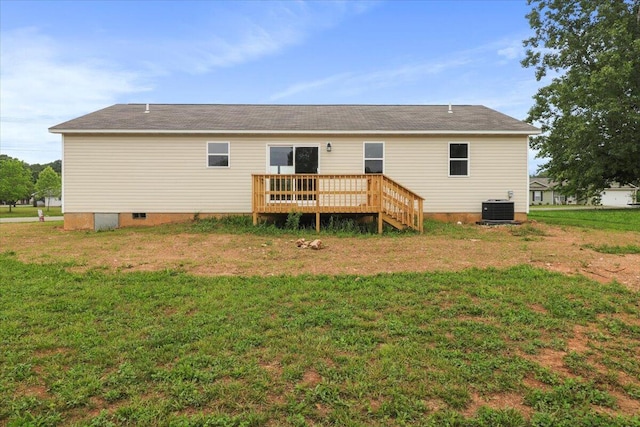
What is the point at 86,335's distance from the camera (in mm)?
3434

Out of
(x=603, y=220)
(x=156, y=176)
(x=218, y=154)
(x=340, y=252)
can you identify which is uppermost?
(x=218, y=154)

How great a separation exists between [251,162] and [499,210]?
26.3ft

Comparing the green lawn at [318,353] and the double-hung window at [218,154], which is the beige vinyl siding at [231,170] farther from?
the green lawn at [318,353]

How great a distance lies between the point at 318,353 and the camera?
3057 millimetres

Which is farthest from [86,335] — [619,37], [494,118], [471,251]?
[619,37]

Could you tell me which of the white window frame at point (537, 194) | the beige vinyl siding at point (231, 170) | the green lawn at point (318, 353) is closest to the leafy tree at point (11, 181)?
the beige vinyl siding at point (231, 170)

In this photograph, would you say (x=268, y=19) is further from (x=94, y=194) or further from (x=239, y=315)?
(x=239, y=315)

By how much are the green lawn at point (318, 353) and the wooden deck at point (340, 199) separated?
487 cm

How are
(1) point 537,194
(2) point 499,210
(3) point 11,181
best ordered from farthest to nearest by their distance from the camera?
(1) point 537,194, (3) point 11,181, (2) point 499,210

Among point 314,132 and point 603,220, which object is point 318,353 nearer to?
point 314,132

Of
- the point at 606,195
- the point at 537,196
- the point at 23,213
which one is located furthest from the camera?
the point at 537,196

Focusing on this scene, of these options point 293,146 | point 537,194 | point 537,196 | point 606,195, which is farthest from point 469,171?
point 537,194

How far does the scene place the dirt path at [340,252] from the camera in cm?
589

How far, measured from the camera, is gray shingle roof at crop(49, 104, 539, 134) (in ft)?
37.8
